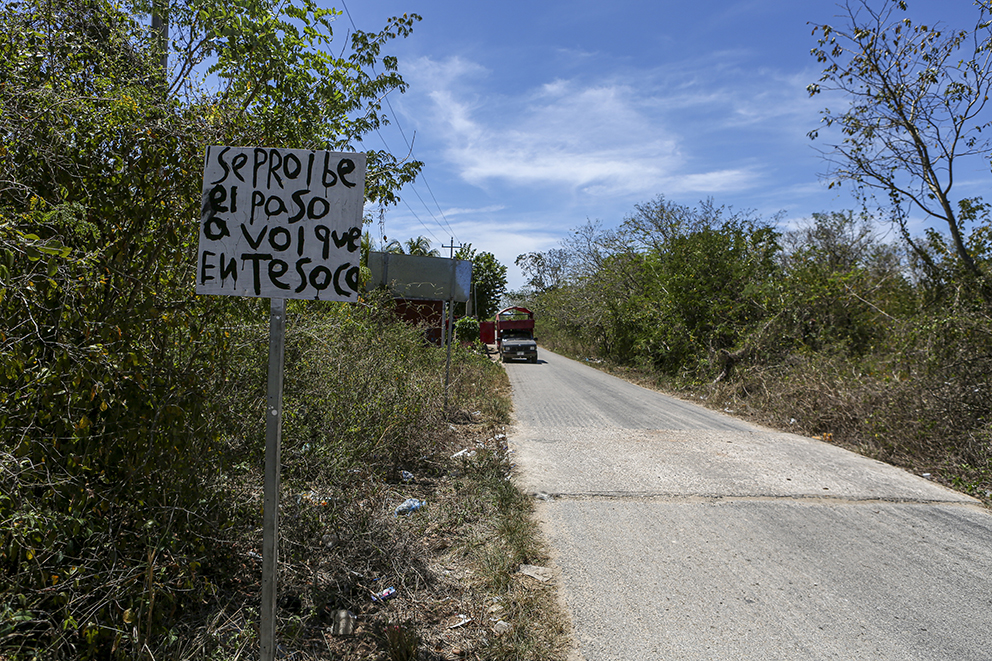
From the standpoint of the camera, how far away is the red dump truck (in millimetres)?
26578

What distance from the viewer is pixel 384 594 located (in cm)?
332

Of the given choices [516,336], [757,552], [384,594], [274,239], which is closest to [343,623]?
[384,594]

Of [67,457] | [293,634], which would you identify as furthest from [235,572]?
[67,457]

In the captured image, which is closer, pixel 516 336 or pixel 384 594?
pixel 384 594

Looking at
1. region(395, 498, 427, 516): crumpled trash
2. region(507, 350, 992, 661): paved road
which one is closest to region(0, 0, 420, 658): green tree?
region(395, 498, 427, 516): crumpled trash

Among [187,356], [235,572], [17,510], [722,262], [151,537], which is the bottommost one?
[235,572]

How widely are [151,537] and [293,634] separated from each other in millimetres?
880

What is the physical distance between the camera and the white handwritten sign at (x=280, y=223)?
2.40 metres

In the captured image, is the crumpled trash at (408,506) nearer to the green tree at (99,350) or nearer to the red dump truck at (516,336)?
the green tree at (99,350)

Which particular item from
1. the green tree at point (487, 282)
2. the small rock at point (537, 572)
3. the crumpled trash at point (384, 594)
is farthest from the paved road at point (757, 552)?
the green tree at point (487, 282)

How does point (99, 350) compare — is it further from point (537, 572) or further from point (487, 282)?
point (487, 282)

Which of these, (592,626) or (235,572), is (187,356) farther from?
(592,626)

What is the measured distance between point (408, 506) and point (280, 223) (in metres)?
3.02

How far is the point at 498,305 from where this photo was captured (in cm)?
4853
